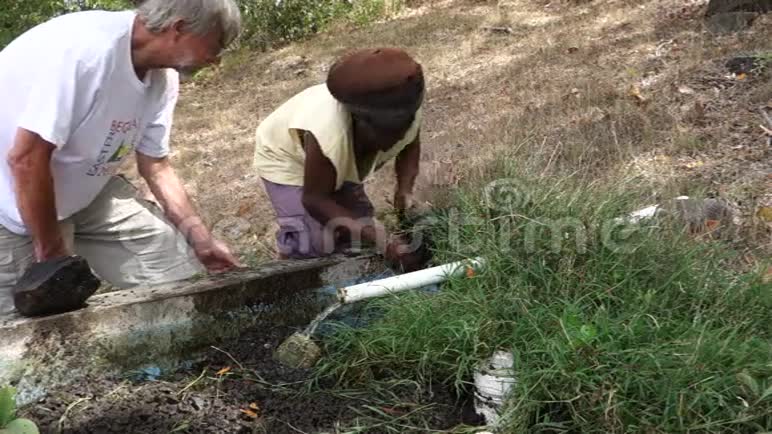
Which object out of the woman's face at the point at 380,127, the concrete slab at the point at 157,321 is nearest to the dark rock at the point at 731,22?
the woman's face at the point at 380,127

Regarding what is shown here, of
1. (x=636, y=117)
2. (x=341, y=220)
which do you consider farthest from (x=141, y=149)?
(x=636, y=117)

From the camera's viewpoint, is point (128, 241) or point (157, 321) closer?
point (157, 321)

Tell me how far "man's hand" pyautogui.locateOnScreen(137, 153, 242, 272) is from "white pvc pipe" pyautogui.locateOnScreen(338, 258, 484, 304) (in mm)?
776

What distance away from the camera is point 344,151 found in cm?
295

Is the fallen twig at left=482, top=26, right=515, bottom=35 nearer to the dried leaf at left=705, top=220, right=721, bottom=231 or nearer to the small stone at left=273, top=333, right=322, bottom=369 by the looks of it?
the dried leaf at left=705, top=220, right=721, bottom=231

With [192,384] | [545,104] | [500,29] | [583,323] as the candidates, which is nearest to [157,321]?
[192,384]

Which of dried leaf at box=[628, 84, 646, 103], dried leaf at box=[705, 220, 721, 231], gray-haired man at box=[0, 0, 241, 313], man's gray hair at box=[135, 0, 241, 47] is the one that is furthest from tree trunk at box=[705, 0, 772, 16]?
man's gray hair at box=[135, 0, 241, 47]

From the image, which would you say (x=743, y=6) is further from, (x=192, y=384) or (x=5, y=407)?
(x=5, y=407)

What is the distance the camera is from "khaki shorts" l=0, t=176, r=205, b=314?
3.37m

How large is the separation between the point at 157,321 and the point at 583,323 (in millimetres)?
1297

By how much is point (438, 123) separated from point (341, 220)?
362 cm

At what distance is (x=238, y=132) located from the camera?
820 centimetres

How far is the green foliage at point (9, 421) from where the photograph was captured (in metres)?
1.68

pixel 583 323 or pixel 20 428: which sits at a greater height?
pixel 20 428
